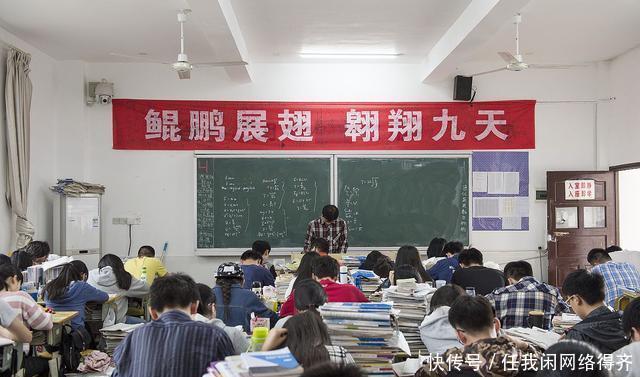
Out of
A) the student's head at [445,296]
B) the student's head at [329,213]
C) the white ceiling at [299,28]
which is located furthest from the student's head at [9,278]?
the student's head at [329,213]

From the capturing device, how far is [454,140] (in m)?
8.49

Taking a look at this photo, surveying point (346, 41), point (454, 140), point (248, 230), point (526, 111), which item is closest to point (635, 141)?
point (526, 111)

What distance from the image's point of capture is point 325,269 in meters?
4.15

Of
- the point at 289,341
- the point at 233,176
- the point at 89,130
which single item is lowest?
the point at 289,341

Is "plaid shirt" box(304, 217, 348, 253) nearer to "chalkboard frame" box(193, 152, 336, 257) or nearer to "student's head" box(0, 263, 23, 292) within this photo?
"chalkboard frame" box(193, 152, 336, 257)

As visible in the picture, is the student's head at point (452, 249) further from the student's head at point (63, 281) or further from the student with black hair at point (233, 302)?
the student's head at point (63, 281)

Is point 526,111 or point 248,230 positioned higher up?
point 526,111

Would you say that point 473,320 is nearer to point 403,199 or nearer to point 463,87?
point 403,199

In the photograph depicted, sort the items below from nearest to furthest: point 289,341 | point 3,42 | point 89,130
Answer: point 289,341, point 3,42, point 89,130

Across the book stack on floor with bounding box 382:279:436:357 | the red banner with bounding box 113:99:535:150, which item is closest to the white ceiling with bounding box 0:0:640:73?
the red banner with bounding box 113:99:535:150

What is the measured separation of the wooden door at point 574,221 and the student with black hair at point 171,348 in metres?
6.85

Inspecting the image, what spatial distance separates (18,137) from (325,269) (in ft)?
14.2

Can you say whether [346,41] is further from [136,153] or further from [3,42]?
[3,42]

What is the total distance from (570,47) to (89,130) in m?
6.15
